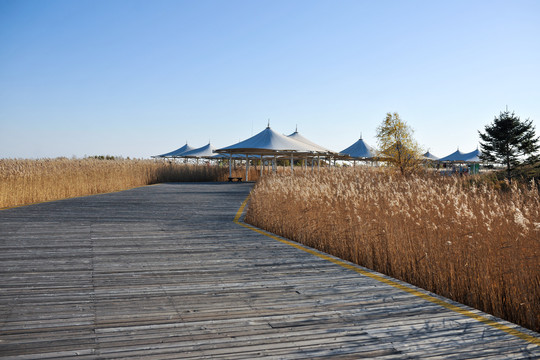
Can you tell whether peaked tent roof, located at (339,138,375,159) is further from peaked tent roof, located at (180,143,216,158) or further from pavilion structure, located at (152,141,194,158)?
pavilion structure, located at (152,141,194,158)

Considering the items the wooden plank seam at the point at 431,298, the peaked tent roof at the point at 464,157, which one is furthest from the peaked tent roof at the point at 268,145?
the peaked tent roof at the point at 464,157

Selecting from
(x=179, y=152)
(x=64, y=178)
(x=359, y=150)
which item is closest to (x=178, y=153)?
(x=179, y=152)

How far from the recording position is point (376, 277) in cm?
489

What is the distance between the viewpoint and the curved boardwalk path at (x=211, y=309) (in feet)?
9.59

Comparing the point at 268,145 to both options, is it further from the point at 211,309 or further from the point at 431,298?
the point at 211,309

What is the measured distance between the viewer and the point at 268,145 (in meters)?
32.8

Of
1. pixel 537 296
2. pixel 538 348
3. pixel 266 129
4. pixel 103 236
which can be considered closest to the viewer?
pixel 538 348

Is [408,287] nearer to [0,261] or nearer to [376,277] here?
[376,277]

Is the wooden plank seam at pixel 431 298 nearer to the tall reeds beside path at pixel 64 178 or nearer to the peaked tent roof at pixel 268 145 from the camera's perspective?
the tall reeds beside path at pixel 64 178

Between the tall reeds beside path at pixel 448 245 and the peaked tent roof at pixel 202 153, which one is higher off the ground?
the peaked tent roof at pixel 202 153

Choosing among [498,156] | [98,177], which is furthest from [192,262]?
[498,156]

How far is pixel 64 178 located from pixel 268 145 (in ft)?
56.7

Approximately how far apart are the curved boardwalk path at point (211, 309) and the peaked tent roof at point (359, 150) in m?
38.6

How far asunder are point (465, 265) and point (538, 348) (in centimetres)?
191
